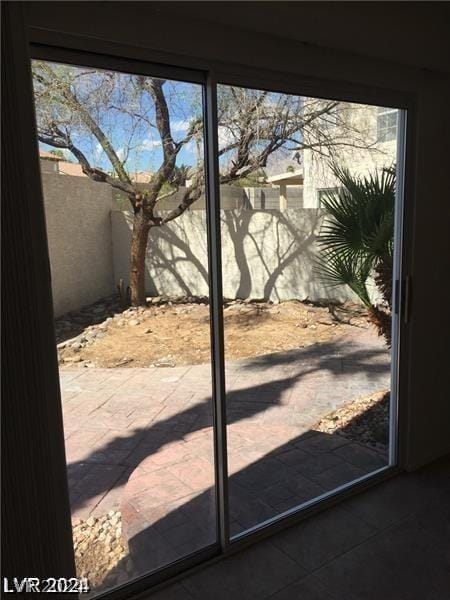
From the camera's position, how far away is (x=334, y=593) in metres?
1.77

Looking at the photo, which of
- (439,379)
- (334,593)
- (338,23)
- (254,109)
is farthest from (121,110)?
(439,379)

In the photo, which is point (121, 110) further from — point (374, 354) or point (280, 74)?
point (374, 354)

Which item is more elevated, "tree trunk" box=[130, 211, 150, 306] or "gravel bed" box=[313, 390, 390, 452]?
"tree trunk" box=[130, 211, 150, 306]

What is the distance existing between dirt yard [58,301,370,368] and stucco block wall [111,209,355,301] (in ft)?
0.30

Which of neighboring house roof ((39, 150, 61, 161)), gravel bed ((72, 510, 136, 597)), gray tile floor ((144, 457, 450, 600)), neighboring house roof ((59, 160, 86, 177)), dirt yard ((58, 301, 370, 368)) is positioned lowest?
gray tile floor ((144, 457, 450, 600))

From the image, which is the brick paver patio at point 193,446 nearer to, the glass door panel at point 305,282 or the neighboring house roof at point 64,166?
the glass door panel at point 305,282

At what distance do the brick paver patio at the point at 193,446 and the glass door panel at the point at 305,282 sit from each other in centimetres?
1

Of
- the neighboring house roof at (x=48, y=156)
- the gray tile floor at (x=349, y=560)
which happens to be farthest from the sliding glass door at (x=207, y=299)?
the gray tile floor at (x=349, y=560)

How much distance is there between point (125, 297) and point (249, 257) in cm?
105

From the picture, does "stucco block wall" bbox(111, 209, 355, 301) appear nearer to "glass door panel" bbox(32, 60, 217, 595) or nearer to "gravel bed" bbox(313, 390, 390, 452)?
"glass door panel" bbox(32, 60, 217, 595)

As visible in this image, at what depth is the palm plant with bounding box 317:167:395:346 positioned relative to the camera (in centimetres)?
253

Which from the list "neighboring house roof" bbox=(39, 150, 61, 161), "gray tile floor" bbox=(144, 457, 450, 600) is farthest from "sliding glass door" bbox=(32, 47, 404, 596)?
"gray tile floor" bbox=(144, 457, 450, 600)

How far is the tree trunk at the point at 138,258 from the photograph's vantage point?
183 centimetres

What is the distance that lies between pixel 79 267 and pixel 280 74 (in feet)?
3.57
